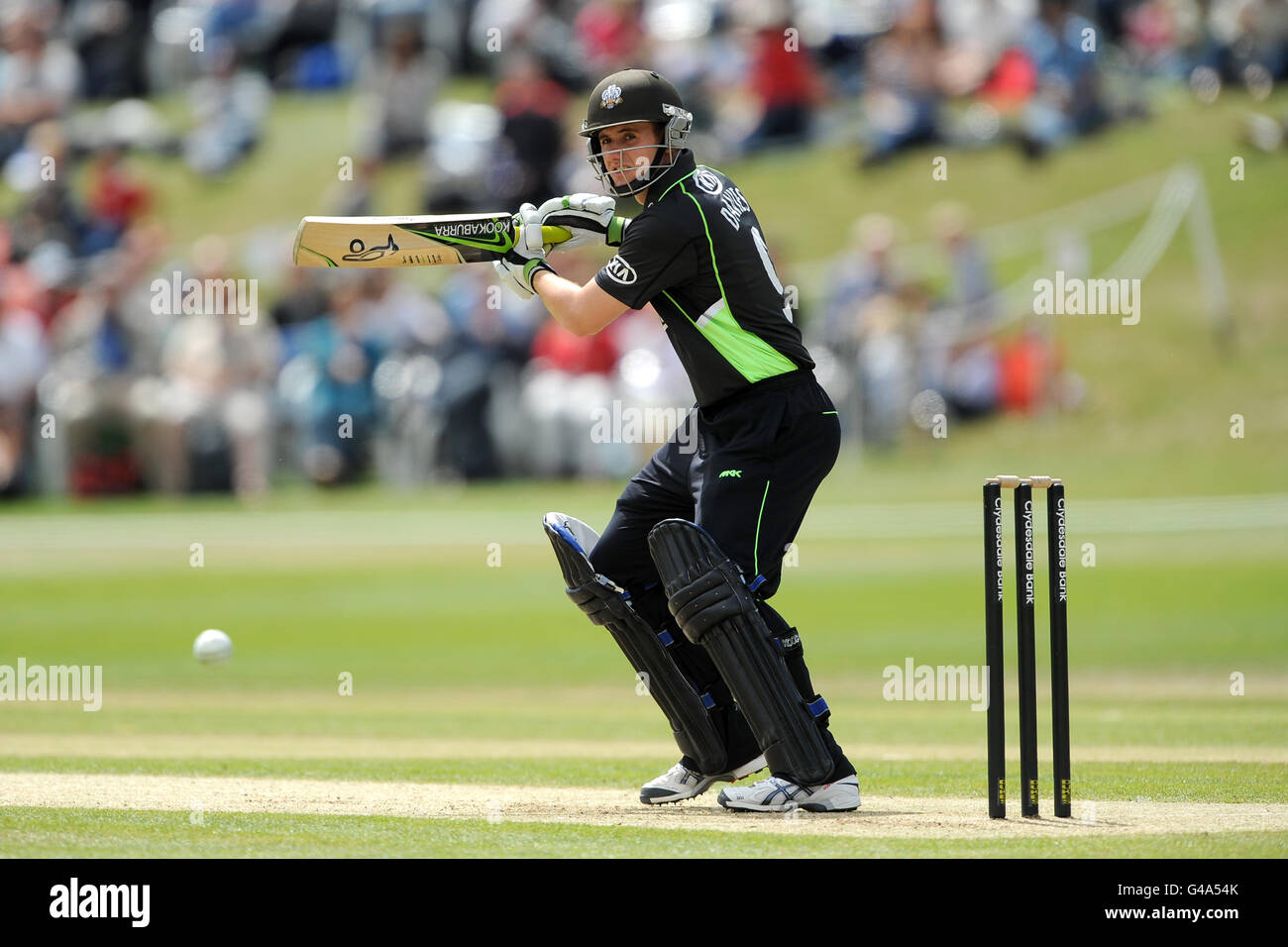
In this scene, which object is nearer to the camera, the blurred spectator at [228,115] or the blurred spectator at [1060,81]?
the blurred spectator at [1060,81]

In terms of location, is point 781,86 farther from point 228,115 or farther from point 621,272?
point 621,272

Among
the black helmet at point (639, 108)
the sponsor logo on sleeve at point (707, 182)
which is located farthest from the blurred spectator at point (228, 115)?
the sponsor logo on sleeve at point (707, 182)

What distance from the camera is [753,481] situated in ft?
18.5

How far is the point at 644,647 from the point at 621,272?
129 centimetres

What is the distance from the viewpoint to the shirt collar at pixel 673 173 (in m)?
5.78

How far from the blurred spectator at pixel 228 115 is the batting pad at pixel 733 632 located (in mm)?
19171

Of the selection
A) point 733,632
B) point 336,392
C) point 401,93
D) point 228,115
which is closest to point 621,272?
point 733,632

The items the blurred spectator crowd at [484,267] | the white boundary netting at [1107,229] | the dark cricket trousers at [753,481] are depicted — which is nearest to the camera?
the dark cricket trousers at [753,481]

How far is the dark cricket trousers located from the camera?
18.5ft

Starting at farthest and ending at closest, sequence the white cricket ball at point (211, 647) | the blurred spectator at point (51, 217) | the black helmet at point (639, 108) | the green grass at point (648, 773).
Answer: the blurred spectator at point (51, 217)
the white cricket ball at point (211, 647)
the green grass at point (648, 773)
the black helmet at point (639, 108)

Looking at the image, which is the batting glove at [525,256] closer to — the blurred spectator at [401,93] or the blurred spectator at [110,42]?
the blurred spectator at [401,93]

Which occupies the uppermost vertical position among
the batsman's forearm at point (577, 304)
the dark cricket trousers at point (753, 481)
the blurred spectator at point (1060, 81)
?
the blurred spectator at point (1060, 81)
